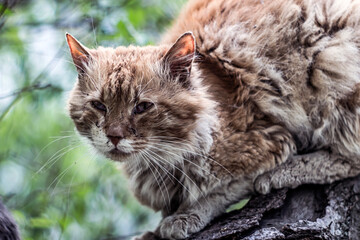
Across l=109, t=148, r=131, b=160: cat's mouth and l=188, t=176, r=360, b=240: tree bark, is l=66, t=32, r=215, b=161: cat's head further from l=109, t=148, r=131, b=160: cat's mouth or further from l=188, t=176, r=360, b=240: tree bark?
l=188, t=176, r=360, b=240: tree bark

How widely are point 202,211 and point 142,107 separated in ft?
2.88

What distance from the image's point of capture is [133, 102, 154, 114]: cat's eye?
313 cm

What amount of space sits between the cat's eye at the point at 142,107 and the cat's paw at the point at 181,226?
84 cm

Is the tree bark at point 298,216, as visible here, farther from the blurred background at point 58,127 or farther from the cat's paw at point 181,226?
the blurred background at point 58,127

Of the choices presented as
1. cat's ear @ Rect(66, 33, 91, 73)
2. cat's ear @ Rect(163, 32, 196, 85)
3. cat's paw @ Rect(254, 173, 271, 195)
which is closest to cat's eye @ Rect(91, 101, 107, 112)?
cat's ear @ Rect(66, 33, 91, 73)

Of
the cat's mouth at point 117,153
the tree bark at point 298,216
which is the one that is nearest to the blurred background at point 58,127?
the cat's mouth at point 117,153

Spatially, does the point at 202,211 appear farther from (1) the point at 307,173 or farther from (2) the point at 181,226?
(1) the point at 307,173

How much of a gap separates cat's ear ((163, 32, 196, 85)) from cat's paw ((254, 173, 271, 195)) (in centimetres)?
85

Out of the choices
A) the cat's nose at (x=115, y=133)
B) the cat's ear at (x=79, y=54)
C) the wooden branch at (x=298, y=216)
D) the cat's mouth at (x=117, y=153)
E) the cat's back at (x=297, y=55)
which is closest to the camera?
the wooden branch at (x=298, y=216)

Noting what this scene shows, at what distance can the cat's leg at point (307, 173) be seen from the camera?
3.40 m

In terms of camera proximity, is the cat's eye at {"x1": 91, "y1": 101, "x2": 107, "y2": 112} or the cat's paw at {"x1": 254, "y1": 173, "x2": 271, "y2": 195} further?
the cat's paw at {"x1": 254, "y1": 173, "x2": 271, "y2": 195}

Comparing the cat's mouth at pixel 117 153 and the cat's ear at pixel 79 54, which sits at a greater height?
the cat's ear at pixel 79 54

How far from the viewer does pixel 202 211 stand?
3.46 metres

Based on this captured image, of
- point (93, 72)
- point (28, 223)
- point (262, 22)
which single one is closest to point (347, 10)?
point (262, 22)
